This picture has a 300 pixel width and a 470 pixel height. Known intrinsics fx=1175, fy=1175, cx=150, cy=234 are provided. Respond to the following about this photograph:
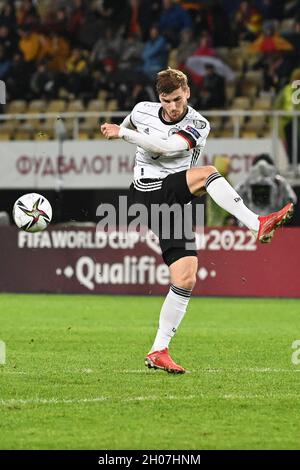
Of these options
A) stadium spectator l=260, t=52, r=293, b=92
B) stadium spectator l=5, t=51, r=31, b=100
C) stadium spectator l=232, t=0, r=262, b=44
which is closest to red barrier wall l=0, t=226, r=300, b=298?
stadium spectator l=260, t=52, r=293, b=92

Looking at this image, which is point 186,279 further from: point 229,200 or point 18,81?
point 18,81

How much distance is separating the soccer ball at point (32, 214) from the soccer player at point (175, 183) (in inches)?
42.3

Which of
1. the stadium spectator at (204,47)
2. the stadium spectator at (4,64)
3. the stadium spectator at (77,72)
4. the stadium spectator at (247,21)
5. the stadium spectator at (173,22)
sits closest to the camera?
the stadium spectator at (204,47)


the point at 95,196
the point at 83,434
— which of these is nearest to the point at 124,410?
the point at 83,434

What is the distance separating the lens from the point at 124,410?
7.13 meters

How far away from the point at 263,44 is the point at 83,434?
1612cm

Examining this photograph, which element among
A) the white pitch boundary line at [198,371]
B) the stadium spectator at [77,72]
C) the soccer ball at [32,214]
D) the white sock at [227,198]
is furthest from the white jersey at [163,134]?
the stadium spectator at [77,72]

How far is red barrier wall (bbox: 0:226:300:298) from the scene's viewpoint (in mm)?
17797

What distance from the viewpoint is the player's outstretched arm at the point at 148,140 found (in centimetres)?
907

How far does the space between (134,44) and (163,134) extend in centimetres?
1424

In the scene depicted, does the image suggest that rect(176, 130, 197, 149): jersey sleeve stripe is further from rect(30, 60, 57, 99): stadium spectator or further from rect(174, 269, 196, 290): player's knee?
rect(30, 60, 57, 99): stadium spectator

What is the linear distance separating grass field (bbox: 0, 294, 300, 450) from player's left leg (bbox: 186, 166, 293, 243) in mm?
1124

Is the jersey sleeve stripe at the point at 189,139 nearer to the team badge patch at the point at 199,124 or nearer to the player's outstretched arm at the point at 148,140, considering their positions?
the player's outstretched arm at the point at 148,140
